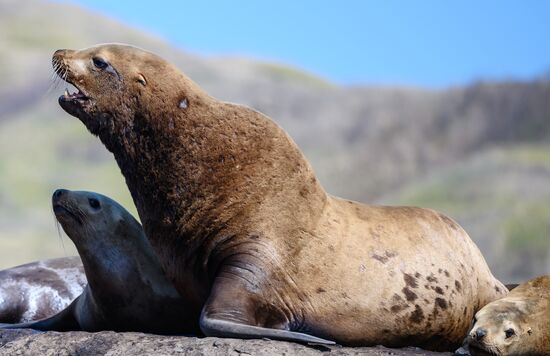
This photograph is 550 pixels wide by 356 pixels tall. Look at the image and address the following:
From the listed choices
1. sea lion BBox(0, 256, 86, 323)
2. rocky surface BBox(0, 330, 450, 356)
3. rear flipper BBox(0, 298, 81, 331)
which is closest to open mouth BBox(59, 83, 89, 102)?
rocky surface BBox(0, 330, 450, 356)

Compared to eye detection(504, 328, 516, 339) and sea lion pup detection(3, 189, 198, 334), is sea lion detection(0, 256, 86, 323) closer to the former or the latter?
sea lion pup detection(3, 189, 198, 334)

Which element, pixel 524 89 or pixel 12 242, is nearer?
pixel 12 242

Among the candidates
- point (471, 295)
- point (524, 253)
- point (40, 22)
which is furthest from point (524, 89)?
point (40, 22)

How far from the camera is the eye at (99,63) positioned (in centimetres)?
855

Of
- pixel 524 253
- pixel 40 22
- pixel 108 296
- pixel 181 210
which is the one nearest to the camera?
pixel 181 210

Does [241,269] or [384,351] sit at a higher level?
[241,269]

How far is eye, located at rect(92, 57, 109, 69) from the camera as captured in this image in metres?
8.55

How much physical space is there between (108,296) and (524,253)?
86.3 ft

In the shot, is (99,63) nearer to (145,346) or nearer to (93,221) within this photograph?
(93,221)

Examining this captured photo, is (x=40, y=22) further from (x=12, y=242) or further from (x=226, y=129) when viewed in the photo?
(x=226, y=129)

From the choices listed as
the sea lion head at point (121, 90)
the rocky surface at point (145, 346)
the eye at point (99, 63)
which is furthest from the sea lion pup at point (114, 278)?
the eye at point (99, 63)

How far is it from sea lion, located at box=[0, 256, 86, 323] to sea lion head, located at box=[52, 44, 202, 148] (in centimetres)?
298

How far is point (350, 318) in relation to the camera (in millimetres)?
7977

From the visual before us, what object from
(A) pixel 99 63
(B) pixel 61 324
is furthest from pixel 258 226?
(B) pixel 61 324
